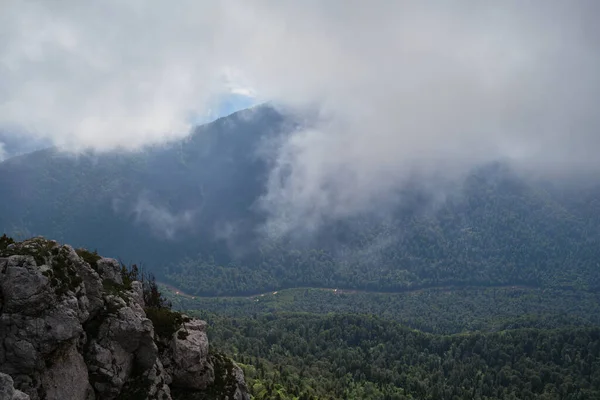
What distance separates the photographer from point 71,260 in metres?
63.4

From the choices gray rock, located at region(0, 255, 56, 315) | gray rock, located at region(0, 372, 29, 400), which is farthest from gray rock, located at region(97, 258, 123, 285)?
gray rock, located at region(0, 372, 29, 400)

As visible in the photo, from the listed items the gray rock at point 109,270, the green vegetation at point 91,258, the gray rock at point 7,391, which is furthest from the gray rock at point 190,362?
the gray rock at point 7,391

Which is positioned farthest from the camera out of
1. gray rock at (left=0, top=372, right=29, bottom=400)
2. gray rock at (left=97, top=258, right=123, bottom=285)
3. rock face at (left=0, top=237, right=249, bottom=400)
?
gray rock at (left=97, top=258, right=123, bottom=285)

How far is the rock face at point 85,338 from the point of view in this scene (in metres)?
52.2

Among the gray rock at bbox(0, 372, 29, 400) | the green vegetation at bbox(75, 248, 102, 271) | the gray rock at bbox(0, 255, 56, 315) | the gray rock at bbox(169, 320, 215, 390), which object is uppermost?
the green vegetation at bbox(75, 248, 102, 271)

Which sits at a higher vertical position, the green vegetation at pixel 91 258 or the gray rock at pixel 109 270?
the green vegetation at pixel 91 258

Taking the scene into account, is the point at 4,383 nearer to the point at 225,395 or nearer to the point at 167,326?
the point at 167,326

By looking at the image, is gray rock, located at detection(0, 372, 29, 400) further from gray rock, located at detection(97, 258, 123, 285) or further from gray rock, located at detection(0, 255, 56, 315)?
gray rock, located at detection(97, 258, 123, 285)

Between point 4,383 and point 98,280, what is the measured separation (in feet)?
89.1

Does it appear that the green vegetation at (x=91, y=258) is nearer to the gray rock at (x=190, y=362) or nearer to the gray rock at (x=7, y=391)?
the gray rock at (x=190, y=362)

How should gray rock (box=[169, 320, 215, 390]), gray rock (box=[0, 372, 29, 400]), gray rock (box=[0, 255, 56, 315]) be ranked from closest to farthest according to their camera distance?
gray rock (box=[0, 372, 29, 400]) < gray rock (box=[0, 255, 56, 315]) < gray rock (box=[169, 320, 215, 390])

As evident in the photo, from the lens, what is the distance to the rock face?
52.2m

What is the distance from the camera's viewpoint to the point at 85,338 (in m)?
61.2

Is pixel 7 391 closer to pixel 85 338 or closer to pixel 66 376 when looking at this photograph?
pixel 66 376
